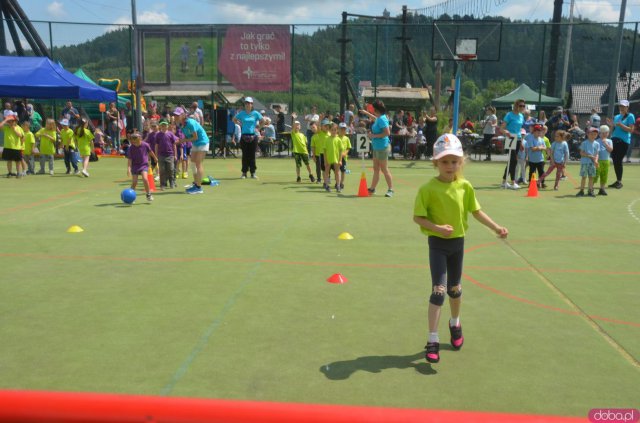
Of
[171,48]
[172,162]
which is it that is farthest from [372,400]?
[171,48]

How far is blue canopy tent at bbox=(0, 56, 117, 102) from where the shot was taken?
61.4 ft

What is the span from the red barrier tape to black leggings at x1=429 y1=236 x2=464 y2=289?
3.06 meters

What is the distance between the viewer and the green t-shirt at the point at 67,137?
17.7 meters

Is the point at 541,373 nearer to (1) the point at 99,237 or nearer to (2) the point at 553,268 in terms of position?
(2) the point at 553,268

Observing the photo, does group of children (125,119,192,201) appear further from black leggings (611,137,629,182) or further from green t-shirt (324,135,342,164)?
black leggings (611,137,629,182)

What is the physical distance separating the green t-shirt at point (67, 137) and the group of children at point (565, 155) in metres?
13.4

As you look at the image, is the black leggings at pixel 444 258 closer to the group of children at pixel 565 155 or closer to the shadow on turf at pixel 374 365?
the shadow on turf at pixel 374 365

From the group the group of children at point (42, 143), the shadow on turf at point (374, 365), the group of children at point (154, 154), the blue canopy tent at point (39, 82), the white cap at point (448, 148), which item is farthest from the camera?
the blue canopy tent at point (39, 82)

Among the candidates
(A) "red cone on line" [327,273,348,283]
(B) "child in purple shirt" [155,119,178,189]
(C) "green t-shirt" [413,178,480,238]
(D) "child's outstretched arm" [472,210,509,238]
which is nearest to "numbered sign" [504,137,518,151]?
(B) "child in purple shirt" [155,119,178,189]

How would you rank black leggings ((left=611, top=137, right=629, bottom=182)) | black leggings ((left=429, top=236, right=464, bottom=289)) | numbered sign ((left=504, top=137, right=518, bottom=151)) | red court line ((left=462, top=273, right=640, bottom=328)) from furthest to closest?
black leggings ((left=611, top=137, right=629, bottom=182))
numbered sign ((left=504, top=137, right=518, bottom=151))
red court line ((left=462, top=273, right=640, bottom=328))
black leggings ((left=429, top=236, right=464, bottom=289))

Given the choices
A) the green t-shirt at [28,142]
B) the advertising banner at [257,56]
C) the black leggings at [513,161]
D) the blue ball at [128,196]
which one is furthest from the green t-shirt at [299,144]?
the advertising banner at [257,56]

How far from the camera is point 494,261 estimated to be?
7.69 m

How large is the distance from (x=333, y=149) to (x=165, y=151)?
412cm

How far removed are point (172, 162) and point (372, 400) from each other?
1148 centimetres
